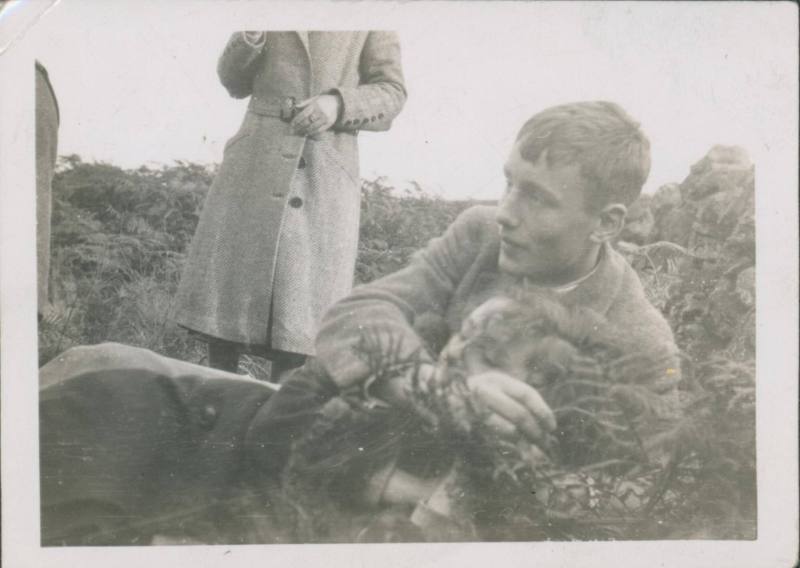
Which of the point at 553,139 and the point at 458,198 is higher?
the point at 553,139

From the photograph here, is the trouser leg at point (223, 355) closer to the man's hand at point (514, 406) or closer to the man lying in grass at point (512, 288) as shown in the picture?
the man lying in grass at point (512, 288)

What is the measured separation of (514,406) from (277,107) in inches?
61.2

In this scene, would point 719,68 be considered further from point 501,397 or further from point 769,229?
point 501,397

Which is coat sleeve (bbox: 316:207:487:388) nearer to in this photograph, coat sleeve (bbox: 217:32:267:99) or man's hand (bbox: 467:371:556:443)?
man's hand (bbox: 467:371:556:443)

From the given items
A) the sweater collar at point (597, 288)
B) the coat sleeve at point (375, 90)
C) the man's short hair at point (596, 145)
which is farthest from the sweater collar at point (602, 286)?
the coat sleeve at point (375, 90)

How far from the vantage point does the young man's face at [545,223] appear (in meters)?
3.50

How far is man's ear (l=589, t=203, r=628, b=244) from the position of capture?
352 centimetres

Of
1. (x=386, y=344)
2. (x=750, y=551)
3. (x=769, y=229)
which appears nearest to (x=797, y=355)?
(x=769, y=229)

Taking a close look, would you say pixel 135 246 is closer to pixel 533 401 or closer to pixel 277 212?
pixel 277 212

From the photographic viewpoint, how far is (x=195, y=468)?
347cm

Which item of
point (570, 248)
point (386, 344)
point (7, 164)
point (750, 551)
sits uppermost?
point (7, 164)

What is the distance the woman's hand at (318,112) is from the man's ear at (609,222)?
1158 mm

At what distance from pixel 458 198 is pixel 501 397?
83cm

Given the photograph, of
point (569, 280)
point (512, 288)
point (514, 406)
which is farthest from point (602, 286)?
point (514, 406)
